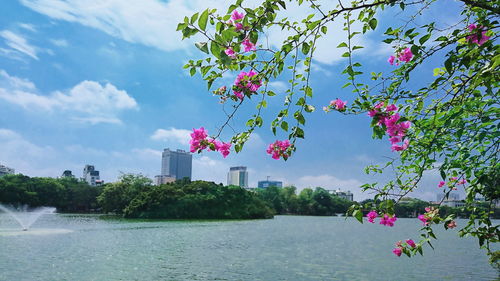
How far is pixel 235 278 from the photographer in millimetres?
11289

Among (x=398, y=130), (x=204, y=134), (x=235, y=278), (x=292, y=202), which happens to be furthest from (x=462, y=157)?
(x=292, y=202)

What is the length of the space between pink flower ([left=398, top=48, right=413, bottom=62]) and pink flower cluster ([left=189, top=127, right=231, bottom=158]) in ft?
6.90

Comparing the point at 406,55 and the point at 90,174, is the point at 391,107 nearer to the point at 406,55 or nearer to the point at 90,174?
the point at 406,55

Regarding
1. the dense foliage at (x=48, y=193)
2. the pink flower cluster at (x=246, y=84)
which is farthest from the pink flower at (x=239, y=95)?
the dense foliage at (x=48, y=193)

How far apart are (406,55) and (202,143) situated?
7.54ft

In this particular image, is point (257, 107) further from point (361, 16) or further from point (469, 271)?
point (469, 271)

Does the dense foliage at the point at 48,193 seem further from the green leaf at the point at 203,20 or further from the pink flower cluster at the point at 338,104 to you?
the green leaf at the point at 203,20

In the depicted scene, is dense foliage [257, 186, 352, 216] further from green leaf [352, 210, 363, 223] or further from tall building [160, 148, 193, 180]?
tall building [160, 148, 193, 180]

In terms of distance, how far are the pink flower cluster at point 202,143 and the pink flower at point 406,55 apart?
2.10m

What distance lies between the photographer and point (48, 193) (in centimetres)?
5825

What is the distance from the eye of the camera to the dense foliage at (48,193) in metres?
53.8

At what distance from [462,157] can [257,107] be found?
6.15 ft

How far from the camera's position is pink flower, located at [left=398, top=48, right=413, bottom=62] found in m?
3.90

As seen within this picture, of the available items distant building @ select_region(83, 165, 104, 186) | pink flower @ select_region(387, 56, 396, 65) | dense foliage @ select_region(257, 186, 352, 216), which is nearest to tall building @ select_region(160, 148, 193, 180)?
distant building @ select_region(83, 165, 104, 186)
